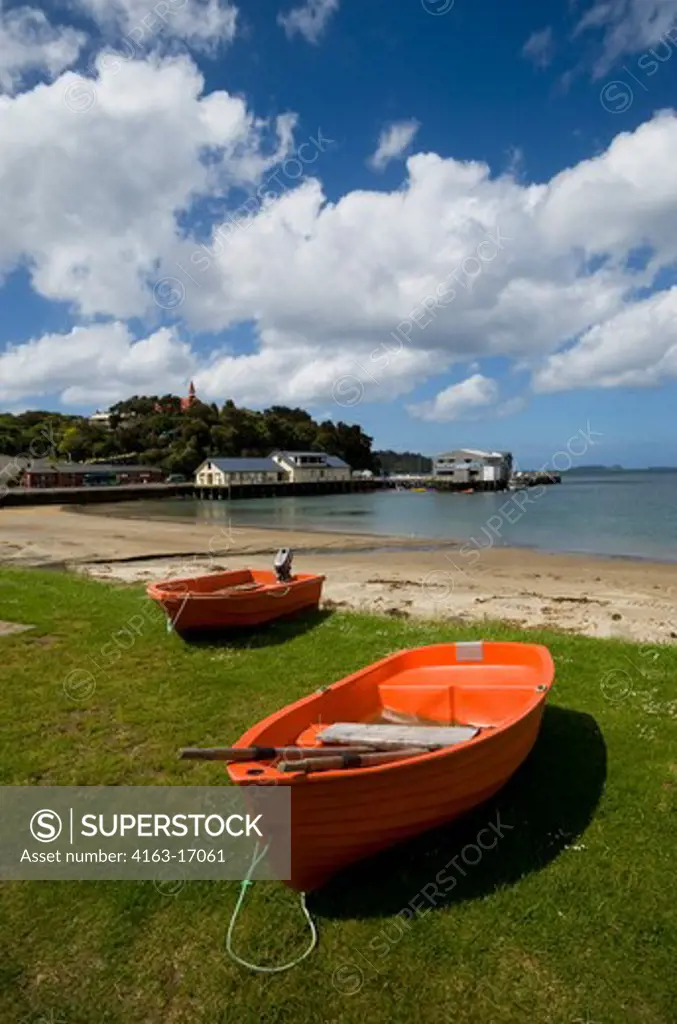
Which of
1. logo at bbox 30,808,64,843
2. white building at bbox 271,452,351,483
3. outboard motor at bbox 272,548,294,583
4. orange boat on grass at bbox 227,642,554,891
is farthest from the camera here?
white building at bbox 271,452,351,483

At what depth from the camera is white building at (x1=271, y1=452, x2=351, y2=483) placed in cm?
11675

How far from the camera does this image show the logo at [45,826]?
532cm

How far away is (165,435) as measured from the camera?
125375mm

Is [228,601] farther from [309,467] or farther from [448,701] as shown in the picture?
[309,467]

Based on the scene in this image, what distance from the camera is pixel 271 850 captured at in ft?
14.4

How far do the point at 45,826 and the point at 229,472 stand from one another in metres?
102

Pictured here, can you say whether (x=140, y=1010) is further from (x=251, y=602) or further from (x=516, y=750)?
(x=251, y=602)

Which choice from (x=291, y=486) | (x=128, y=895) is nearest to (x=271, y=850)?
(x=128, y=895)

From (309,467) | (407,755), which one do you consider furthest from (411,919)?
(309,467)

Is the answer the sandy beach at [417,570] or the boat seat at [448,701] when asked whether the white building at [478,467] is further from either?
the boat seat at [448,701]

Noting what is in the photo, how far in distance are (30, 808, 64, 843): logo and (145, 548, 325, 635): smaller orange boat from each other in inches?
180

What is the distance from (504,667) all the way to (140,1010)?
187 inches

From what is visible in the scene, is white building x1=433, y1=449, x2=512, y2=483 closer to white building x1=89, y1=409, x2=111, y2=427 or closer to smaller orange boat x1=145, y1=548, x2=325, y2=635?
white building x1=89, y1=409, x2=111, y2=427

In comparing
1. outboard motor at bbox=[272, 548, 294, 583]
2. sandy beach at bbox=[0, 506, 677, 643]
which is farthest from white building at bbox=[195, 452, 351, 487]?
outboard motor at bbox=[272, 548, 294, 583]
